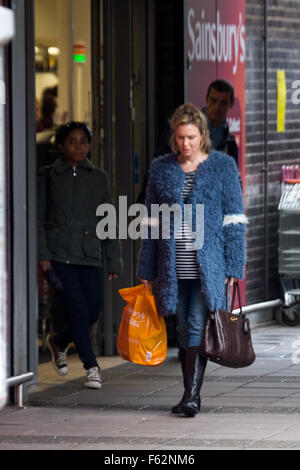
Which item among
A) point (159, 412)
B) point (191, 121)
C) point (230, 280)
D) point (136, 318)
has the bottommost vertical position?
point (159, 412)

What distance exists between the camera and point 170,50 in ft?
33.7

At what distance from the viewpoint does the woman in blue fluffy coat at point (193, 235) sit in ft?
25.2

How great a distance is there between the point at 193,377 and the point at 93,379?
128 cm

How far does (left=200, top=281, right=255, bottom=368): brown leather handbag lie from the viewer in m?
7.68

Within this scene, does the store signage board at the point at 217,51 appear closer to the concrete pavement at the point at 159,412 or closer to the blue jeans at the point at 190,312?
the concrete pavement at the point at 159,412

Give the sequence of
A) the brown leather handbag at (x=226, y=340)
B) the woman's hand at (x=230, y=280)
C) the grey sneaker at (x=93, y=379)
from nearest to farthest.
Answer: the brown leather handbag at (x=226, y=340)
the woman's hand at (x=230, y=280)
the grey sneaker at (x=93, y=379)

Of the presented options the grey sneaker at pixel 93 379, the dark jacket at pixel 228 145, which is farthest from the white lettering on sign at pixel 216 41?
the grey sneaker at pixel 93 379

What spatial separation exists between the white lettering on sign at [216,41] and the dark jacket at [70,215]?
1.90 meters

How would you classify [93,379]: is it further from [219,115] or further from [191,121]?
[219,115]

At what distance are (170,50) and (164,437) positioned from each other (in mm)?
4147

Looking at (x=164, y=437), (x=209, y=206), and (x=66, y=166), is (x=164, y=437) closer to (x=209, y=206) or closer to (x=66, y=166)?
(x=209, y=206)

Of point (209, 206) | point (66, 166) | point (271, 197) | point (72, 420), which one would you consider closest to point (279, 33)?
point (271, 197)

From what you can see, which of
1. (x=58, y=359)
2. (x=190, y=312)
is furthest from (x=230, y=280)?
(x=58, y=359)

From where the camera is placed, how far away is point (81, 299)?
8.89 meters
